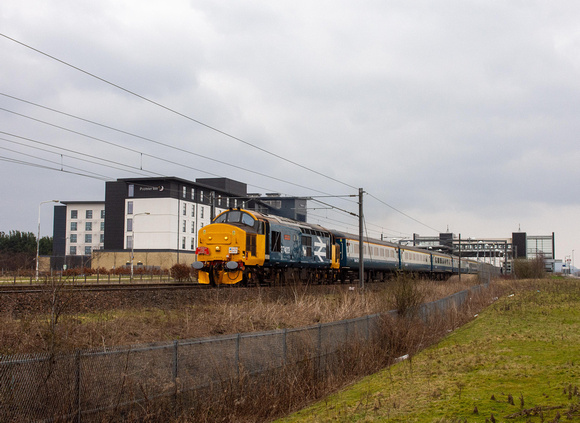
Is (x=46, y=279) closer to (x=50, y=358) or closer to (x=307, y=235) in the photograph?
(x=50, y=358)

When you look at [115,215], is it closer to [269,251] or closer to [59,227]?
[59,227]

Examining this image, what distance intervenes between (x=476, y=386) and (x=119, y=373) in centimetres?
609

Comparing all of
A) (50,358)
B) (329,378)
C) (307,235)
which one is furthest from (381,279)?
(50,358)

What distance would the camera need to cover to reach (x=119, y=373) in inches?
338

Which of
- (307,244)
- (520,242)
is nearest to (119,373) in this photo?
(307,244)

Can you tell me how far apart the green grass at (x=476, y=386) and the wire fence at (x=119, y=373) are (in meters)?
1.57

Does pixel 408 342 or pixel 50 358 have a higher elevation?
pixel 50 358

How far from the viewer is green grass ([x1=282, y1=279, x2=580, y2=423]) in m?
8.20

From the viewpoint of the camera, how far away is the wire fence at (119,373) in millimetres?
7461

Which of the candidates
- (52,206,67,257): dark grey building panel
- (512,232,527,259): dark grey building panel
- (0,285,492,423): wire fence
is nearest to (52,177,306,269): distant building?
(52,206,67,257): dark grey building panel

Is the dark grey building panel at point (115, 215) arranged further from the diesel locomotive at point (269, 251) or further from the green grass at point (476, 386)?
the green grass at point (476, 386)

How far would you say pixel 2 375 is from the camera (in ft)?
23.4

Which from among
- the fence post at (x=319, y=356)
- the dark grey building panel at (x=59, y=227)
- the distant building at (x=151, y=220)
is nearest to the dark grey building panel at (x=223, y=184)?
the distant building at (x=151, y=220)

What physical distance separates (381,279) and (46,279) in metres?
39.6
